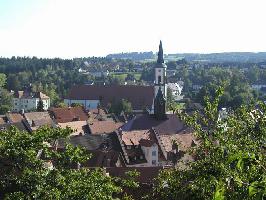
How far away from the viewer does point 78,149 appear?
1398cm

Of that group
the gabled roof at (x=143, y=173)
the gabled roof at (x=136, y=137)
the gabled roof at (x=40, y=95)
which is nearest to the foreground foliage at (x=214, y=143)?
the gabled roof at (x=143, y=173)

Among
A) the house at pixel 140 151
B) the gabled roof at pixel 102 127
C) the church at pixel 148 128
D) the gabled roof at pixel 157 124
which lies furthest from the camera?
the gabled roof at pixel 102 127

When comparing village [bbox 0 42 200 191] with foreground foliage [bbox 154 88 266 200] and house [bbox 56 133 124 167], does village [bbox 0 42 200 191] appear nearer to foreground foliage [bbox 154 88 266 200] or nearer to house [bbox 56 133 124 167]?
house [bbox 56 133 124 167]

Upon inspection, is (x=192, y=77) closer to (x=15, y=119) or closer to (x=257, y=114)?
(x=15, y=119)

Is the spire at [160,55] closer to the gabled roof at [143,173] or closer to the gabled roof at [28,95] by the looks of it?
the gabled roof at [28,95]

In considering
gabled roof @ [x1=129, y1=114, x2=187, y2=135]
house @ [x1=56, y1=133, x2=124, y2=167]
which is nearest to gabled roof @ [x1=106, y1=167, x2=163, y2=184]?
house @ [x1=56, y1=133, x2=124, y2=167]

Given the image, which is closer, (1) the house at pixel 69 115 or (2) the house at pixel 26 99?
(1) the house at pixel 69 115

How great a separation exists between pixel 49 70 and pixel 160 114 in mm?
126998

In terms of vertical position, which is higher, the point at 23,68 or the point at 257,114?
the point at 257,114

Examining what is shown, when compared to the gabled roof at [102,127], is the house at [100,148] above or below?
above

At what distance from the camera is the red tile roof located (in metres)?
67.5

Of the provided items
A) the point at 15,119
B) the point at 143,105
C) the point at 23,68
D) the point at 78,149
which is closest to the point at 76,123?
the point at 15,119

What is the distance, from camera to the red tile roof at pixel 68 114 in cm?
6747

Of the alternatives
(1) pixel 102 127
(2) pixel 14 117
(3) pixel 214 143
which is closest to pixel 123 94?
(2) pixel 14 117
